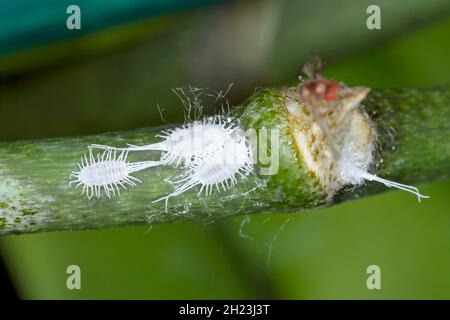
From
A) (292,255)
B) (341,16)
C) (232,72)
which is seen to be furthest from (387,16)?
(292,255)

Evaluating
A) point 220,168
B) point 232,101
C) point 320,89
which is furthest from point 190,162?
point 232,101

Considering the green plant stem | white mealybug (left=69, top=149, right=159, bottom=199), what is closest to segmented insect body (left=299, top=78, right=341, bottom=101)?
the green plant stem

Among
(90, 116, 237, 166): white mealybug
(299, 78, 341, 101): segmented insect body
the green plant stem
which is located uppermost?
(299, 78, 341, 101): segmented insect body

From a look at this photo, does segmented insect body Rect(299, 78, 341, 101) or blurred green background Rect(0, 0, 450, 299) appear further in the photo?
blurred green background Rect(0, 0, 450, 299)

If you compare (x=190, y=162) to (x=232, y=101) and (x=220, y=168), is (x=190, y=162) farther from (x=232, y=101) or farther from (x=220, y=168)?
(x=232, y=101)

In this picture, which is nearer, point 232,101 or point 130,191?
point 130,191

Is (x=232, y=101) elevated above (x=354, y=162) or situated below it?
above

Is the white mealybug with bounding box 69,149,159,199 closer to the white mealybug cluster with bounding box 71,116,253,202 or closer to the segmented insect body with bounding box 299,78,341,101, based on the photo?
the white mealybug cluster with bounding box 71,116,253,202
